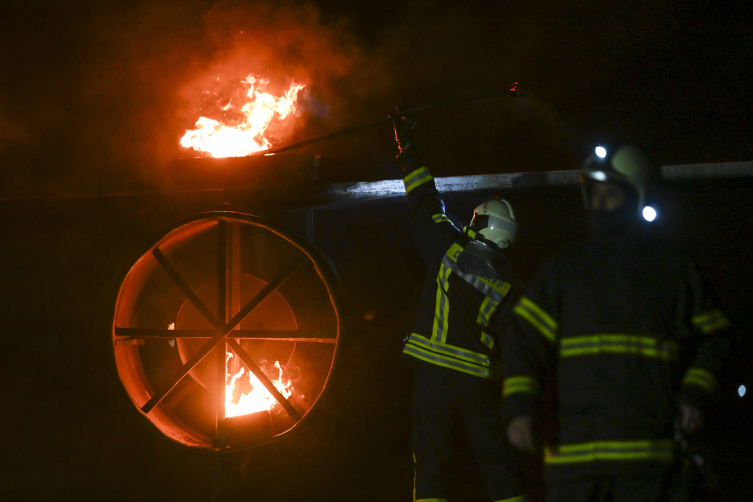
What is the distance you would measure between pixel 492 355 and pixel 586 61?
301 centimetres

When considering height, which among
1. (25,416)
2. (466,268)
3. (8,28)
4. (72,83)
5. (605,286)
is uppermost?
(8,28)

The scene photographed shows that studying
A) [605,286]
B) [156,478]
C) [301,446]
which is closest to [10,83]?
[156,478]

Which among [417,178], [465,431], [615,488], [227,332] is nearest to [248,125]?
[227,332]

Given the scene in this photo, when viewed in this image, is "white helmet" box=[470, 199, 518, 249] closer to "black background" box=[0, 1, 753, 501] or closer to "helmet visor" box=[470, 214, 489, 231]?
"helmet visor" box=[470, 214, 489, 231]

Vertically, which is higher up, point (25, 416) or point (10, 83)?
point (10, 83)

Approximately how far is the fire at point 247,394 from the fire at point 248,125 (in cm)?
195

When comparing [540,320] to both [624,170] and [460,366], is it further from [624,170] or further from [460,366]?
[460,366]

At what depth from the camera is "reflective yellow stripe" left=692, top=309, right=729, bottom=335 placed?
2.01 m

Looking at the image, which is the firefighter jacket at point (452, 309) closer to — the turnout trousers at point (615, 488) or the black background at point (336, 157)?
the black background at point (336, 157)

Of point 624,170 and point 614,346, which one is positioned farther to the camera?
point 624,170

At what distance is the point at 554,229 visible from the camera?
154 inches

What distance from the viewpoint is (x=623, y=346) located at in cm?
196

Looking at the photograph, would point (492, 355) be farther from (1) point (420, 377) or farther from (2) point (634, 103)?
(2) point (634, 103)

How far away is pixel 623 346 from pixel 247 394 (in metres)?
3.36
